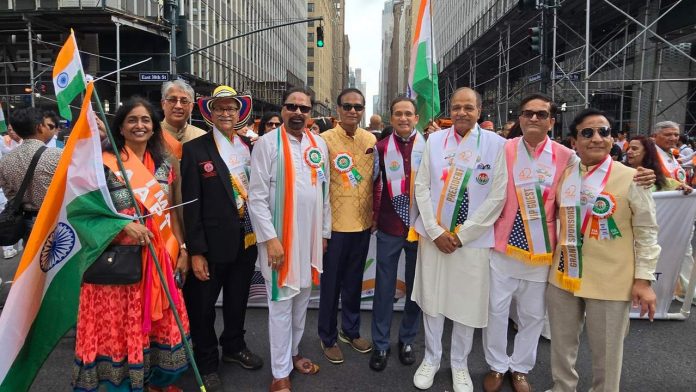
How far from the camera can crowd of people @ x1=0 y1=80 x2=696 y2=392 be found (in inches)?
101

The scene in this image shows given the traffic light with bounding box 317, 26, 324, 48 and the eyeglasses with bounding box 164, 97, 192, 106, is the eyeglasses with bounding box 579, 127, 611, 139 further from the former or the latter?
the traffic light with bounding box 317, 26, 324, 48

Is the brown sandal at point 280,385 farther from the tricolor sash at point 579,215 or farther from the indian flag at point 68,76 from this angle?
the indian flag at point 68,76

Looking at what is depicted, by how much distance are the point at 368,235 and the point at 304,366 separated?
3.74 ft

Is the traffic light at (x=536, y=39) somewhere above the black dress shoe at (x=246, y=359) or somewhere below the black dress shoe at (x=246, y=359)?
above

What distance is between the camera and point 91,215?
2.44 metres

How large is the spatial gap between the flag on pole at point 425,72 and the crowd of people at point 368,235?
62cm

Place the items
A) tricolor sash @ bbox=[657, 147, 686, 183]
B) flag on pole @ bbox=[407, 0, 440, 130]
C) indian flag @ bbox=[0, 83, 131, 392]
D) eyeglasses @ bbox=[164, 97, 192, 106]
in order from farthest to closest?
tricolor sash @ bbox=[657, 147, 686, 183] → flag on pole @ bbox=[407, 0, 440, 130] → eyeglasses @ bbox=[164, 97, 192, 106] → indian flag @ bbox=[0, 83, 131, 392]

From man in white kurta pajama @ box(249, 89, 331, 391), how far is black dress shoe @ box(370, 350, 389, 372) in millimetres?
669

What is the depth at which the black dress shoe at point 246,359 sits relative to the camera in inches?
133

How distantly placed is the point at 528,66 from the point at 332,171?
19785mm

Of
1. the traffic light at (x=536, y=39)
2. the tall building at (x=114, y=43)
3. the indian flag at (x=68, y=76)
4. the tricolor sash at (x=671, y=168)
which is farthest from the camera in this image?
the tall building at (x=114, y=43)

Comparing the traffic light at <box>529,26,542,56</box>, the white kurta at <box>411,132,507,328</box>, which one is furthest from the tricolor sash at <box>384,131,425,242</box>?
the traffic light at <box>529,26,542,56</box>

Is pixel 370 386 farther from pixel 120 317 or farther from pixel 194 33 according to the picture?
pixel 194 33

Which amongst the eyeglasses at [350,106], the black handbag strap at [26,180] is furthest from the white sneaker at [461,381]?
the black handbag strap at [26,180]
